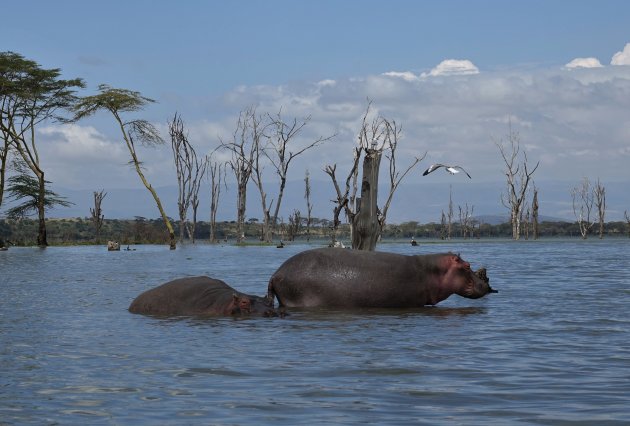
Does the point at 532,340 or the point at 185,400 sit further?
the point at 532,340

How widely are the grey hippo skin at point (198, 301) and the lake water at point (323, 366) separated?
0.36 m

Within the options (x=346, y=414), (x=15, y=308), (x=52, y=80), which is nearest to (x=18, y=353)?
(x=346, y=414)

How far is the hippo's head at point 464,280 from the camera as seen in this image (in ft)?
43.3

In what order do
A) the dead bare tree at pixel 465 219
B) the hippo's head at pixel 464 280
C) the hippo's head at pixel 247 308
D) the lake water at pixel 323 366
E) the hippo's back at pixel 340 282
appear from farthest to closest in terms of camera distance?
1. the dead bare tree at pixel 465 219
2. the hippo's head at pixel 464 280
3. the hippo's back at pixel 340 282
4. the hippo's head at pixel 247 308
5. the lake water at pixel 323 366

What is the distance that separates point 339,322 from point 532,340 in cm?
255

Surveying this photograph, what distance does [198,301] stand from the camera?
463 inches

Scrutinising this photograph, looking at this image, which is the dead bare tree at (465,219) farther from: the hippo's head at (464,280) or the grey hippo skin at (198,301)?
the grey hippo skin at (198,301)

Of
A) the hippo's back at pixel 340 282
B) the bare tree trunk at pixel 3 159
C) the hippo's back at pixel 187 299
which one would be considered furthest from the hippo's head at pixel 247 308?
the bare tree trunk at pixel 3 159

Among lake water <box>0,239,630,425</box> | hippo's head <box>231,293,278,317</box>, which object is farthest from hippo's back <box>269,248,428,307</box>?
hippo's head <box>231,293,278,317</box>

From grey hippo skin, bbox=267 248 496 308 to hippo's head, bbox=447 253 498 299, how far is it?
73 mm

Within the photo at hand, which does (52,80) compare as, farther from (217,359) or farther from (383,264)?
(217,359)

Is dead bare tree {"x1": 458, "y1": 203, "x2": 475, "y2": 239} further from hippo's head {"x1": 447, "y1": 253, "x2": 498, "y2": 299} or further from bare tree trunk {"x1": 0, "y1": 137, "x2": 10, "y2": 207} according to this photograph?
hippo's head {"x1": 447, "y1": 253, "x2": 498, "y2": 299}

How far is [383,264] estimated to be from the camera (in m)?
12.8

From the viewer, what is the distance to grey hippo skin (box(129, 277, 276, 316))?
11.3 meters
